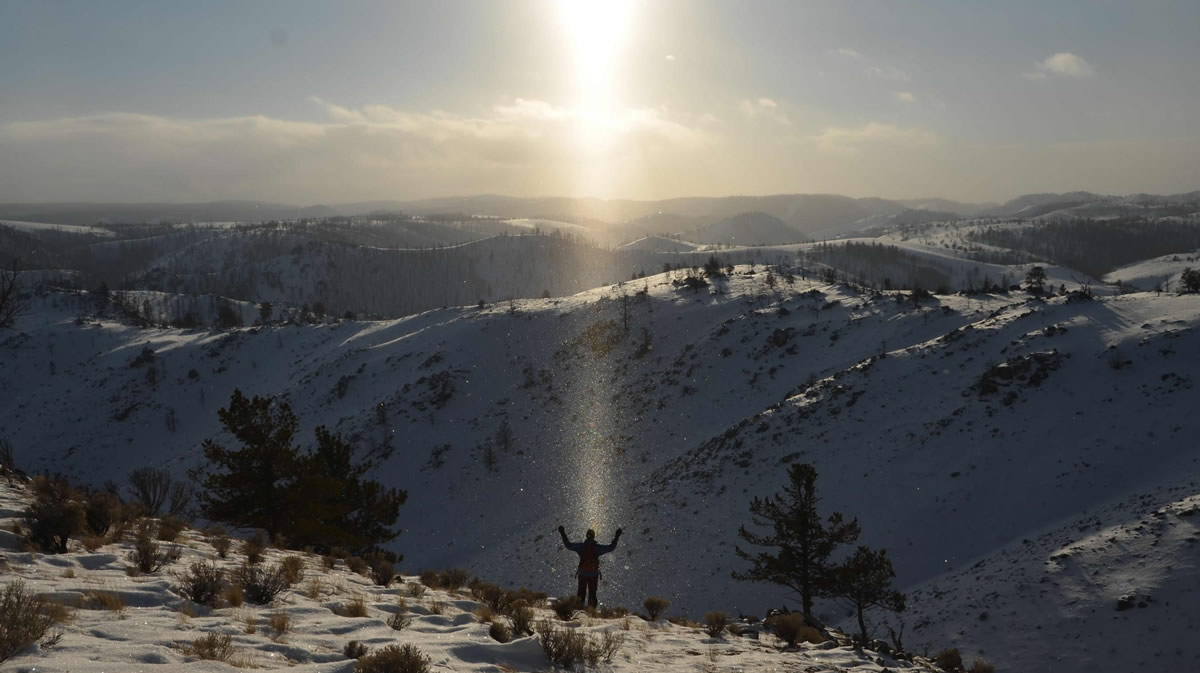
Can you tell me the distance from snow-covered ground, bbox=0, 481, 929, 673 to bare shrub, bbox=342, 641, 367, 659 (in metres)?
0.12

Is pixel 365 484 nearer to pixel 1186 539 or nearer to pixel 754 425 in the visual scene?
pixel 754 425

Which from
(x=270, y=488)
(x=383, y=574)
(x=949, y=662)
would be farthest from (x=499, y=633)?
(x=270, y=488)

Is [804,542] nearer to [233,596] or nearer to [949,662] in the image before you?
[949,662]

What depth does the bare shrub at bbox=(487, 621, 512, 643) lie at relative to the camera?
927 cm

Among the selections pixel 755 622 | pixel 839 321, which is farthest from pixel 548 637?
pixel 839 321

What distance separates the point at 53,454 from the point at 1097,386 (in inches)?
3661

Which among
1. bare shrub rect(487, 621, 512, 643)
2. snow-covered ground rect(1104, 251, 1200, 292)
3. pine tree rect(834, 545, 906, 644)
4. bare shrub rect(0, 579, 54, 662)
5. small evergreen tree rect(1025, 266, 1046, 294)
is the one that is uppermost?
snow-covered ground rect(1104, 251, 1200, 292)

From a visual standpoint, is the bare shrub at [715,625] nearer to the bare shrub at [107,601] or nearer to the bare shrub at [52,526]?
the bare shrub at [107,601]

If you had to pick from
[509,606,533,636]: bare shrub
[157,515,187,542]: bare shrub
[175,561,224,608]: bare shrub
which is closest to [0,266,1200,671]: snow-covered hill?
[509,606,533,636]: bare shrub

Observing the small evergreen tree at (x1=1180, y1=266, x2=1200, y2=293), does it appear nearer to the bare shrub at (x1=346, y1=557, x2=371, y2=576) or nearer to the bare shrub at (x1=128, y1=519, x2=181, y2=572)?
the bare shrub at (x1=346, y1=557, x2=371, y2=576)

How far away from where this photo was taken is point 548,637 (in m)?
8.84

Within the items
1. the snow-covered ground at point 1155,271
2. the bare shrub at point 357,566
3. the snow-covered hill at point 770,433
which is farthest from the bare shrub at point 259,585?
the snow-covered ground at point 1155,271

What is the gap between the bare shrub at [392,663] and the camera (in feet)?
21.9

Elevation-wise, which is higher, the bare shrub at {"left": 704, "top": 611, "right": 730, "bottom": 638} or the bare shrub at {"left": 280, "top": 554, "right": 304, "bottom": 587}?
the bare shrub at {"left": 280, "top": 554, "right": 304, "bottom": 587}
